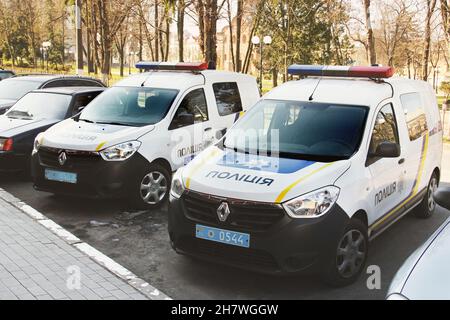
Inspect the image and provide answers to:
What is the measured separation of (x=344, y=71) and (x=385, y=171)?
4.44 ft

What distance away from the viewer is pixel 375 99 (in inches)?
223

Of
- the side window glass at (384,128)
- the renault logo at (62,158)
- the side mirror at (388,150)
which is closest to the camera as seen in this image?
the side mirror at (388,150)

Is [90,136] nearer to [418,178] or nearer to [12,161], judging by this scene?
[12,161]

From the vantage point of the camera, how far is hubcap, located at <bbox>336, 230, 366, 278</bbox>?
15.5 ft

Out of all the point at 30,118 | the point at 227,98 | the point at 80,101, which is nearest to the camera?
the point at 227,98

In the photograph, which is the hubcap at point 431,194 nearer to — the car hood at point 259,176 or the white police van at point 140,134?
the car hood at point 259,176

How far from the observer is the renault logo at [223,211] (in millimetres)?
4555

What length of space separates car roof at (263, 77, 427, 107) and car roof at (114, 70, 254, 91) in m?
2.05

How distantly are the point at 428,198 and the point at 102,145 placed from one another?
4.41 meters

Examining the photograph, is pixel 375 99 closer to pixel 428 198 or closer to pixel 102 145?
pixel 428 198

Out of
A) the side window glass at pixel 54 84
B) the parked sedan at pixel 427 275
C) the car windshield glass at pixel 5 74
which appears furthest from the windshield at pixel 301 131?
the car windshield glass at pixel 5 74

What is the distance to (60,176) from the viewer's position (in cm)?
686

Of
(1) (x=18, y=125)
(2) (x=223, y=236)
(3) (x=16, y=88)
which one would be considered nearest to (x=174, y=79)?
(1) (x=18, y=125)

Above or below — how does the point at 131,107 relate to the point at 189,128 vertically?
above
